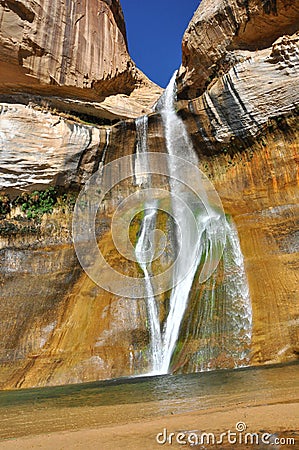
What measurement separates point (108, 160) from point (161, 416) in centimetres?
1529

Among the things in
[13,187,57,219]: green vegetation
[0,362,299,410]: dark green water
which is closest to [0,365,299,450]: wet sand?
[0,362,299,410]: dark green water

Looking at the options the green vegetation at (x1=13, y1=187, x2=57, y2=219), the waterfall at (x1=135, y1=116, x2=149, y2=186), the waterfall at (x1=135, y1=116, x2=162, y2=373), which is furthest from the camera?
the waterfall at (x1=135, y1=116, x2=149, y2=186)

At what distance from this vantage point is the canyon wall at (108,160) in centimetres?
1217

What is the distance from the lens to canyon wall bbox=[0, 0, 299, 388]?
39.9 ft

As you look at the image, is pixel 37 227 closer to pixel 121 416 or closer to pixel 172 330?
pixel 172 330

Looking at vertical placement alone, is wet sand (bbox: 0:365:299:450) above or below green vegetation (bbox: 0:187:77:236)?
below

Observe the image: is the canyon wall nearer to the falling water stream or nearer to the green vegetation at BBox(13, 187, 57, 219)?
the green vegetation at BBox(13, 187, 57, 219)

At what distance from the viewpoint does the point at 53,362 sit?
41.0ft

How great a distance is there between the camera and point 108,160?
19.1 metres

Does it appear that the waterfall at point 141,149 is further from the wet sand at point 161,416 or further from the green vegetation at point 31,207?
the wet sand at point 161,416

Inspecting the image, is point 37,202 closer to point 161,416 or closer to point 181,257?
point 181,257

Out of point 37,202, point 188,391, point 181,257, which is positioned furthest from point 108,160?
point 188,391

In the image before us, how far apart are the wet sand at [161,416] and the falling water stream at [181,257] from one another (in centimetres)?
356

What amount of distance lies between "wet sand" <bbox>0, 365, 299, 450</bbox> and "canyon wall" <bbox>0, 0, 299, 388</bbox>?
347 cm
